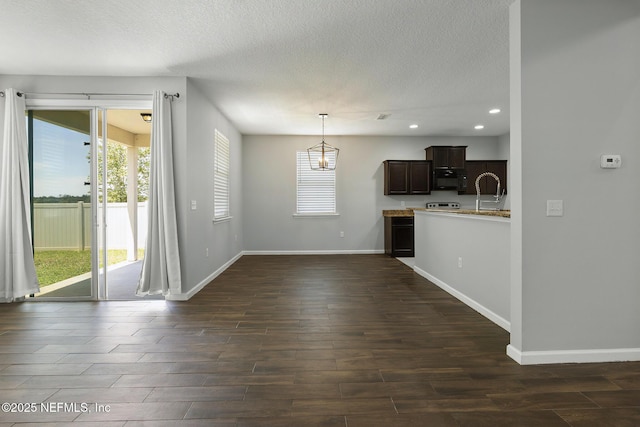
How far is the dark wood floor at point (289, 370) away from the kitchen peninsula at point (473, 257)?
0.21 meters

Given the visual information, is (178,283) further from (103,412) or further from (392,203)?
(392,203)

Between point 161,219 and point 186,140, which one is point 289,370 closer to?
point 161,219

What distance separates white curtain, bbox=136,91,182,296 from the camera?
422 cm

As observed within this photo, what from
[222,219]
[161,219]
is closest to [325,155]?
[222,219]

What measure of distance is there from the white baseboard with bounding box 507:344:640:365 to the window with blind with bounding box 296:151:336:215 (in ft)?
19.2

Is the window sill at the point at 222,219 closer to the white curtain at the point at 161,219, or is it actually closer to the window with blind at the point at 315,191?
the white curtain at the point at 161,219

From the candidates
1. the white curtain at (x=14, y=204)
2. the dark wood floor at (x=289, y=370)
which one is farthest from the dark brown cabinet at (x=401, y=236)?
the white curtain at (x=14, y=204)

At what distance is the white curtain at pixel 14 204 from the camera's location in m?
4.12

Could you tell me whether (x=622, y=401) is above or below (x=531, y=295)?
below

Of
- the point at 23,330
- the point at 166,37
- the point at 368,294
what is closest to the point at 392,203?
the point at 368,294

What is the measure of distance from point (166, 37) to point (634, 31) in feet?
12.5

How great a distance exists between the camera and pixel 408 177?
26.1 ft

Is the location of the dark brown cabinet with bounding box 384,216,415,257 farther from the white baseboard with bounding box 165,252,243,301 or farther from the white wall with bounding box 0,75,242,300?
the white wall with bounding box 0,75,242,300

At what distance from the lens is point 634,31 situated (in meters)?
2.57
